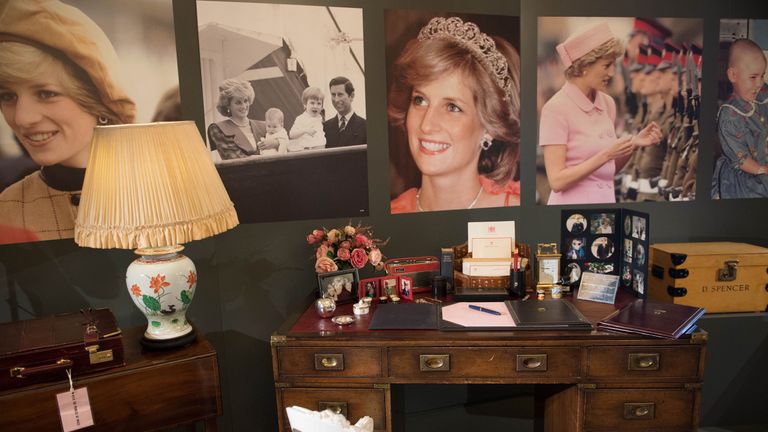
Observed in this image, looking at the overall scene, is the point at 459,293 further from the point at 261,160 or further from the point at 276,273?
the point at 261,160

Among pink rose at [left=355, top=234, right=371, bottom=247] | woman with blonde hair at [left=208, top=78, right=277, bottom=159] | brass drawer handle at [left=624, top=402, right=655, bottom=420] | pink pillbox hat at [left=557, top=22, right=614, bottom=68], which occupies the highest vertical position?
pink pillbox hat at [left=557, top=22, right=614, bottom=68]

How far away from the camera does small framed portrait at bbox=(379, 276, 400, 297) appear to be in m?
2.67

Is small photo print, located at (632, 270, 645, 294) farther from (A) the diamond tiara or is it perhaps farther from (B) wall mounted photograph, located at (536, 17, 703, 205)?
(A) the diamond tiara

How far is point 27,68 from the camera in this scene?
228 cm

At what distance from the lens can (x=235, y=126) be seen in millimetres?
2637

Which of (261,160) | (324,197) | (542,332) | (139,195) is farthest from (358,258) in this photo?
(139,195)

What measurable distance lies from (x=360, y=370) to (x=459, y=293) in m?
0.64

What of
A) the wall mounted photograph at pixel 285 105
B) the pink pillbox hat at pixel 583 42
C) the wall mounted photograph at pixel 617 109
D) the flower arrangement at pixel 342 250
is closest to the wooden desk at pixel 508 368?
the flower arrangement at pixel 342 250

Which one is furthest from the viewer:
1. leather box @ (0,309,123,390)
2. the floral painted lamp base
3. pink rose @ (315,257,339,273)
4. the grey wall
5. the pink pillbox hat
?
the pink pillbox hat

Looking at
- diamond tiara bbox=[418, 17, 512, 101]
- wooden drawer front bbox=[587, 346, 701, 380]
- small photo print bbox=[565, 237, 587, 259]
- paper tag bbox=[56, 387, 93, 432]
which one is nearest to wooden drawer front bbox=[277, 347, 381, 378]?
paper tag bbox=[56, 387, 93, 432]

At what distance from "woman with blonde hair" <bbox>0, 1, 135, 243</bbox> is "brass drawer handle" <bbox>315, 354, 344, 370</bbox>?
123cm

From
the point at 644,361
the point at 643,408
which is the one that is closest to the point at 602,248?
the point at 644,361

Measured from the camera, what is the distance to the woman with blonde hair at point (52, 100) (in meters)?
2.26

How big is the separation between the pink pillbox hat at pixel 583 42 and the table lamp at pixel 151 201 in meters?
1.95
